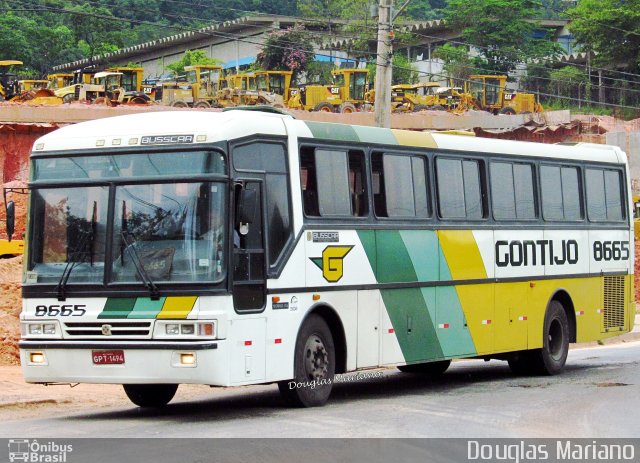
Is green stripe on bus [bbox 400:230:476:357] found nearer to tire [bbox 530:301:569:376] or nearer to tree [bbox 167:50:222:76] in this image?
tire [bbox 530:301:569:376]

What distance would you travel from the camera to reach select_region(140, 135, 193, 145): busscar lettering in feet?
43.6

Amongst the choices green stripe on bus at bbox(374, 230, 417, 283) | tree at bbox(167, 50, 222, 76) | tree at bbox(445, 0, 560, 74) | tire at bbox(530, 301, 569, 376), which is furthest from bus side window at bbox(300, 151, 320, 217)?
tree at bbox(167, 50, 222, 76)

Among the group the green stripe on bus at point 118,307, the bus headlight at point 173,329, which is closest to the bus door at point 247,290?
the bus headlight at point 173,329

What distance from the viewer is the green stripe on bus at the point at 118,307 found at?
1304 centimetres

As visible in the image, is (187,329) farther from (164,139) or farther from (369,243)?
(369,243)

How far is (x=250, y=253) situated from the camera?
1341 centimetres

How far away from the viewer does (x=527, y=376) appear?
19.7 meters

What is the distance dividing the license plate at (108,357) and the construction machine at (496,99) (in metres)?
58.1

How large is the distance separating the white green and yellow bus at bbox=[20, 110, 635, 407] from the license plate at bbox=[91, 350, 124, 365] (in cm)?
2

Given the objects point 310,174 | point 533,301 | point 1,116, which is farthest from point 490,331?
point 1,116

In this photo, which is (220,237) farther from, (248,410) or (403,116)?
(403,116)
